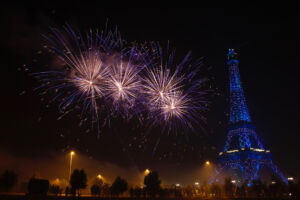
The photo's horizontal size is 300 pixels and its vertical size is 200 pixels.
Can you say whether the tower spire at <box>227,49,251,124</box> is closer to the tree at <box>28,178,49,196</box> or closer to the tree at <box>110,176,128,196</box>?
the tree at <box>110,176,128,196</box>

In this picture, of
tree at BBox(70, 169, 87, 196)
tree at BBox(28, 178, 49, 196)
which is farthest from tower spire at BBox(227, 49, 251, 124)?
tree at BBox(28, 178, 49, 196)

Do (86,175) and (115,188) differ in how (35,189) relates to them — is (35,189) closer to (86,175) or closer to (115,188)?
(86,175)

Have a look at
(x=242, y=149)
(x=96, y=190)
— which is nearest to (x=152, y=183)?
(x=96, y=190)

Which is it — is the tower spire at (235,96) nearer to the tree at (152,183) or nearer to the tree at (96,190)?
the tree at (152,183)

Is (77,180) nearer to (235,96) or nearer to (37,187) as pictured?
(37,187)

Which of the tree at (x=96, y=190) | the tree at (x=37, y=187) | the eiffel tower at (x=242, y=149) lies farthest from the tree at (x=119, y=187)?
the eiffel tower at (x=242, y=149)

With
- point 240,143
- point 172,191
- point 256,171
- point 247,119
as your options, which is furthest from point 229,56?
point 172,191
